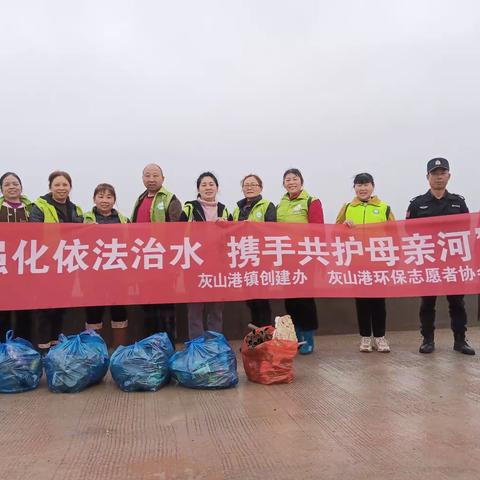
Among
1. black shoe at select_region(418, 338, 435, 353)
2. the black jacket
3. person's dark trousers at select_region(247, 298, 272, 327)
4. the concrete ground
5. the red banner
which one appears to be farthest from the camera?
person's dark trousers at select_region(247, 298, 272, 327)

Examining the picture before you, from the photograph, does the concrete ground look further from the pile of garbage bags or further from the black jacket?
the black jacket

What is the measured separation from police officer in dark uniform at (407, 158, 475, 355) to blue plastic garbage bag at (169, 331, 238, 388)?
6.22ft

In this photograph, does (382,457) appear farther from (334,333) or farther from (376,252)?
(334,333)

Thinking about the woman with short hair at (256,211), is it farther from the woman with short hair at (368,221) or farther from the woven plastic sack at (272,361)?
the woven plastic sack at (272,361)

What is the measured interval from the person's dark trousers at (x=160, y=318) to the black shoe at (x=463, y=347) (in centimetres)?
238

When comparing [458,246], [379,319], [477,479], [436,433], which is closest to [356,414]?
[436,433]

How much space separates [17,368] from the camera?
334 centimetres

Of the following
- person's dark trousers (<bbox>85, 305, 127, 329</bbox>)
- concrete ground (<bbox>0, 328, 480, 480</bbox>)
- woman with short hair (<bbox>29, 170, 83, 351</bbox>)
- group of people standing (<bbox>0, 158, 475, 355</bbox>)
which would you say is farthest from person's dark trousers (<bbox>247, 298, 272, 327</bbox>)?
woman with short hair (<bbox>29, 170, 83, 351</bbox>)

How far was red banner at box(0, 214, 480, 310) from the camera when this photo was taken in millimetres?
4133

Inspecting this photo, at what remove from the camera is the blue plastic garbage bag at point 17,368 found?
3.33 metres

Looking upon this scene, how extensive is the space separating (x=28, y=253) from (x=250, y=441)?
8.43ft

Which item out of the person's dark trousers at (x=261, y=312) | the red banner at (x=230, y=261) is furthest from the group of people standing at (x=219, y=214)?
the red banner at (x=230, y=261)

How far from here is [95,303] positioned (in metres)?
4.16

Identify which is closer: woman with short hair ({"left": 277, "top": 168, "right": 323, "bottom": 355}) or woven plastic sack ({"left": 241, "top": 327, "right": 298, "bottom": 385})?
woven plastic sack ({"left": 241, "top": 327, "right": 298, "bottom": 385})
